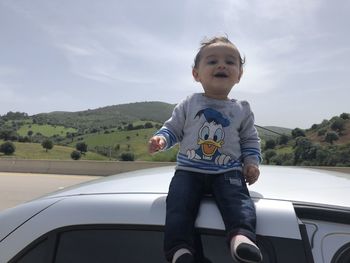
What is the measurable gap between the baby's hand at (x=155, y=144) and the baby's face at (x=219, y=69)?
1.30 ft

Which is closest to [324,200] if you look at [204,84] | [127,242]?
[127,242]

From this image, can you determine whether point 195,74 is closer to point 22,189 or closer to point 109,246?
point 109,246

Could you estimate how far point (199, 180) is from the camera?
2393 millimetres

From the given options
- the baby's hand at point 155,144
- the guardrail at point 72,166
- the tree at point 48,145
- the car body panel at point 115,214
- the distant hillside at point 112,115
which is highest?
the distant hillside at point 112,115

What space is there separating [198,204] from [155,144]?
50 cm

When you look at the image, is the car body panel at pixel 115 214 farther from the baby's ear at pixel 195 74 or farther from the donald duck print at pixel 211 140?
the baby's ear at pixel 195 74

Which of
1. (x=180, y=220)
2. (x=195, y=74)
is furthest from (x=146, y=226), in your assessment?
(x=195, y=74)

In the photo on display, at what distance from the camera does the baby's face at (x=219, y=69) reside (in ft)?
9.02

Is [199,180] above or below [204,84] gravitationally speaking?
below

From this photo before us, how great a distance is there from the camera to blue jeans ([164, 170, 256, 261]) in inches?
77.0

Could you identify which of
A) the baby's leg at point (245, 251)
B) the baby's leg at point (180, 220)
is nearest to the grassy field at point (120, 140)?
the baby's leg at point (180, 220)

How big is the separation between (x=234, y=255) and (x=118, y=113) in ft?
510

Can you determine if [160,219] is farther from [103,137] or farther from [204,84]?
[103,137]

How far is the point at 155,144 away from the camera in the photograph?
257 centimetres
